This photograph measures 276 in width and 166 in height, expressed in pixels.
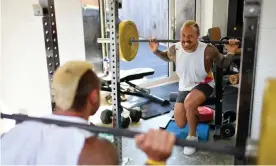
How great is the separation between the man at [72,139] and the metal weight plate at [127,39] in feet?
4.69

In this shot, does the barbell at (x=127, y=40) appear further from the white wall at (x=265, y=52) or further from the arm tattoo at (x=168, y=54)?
the white wall at (x=265, y=52)

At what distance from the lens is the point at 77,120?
3.64 ft

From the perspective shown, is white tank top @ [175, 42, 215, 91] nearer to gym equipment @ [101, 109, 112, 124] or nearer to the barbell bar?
gym equipment @ [101, 109, 112, 124]

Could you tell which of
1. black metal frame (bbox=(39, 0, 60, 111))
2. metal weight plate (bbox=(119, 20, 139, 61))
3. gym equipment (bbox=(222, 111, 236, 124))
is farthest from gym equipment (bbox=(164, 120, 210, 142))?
black metal frame (bbox=(39, 0, 60, 111))

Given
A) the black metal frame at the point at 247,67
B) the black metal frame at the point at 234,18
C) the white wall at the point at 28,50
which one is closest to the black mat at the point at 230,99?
the black metal frame at the point at 234,18

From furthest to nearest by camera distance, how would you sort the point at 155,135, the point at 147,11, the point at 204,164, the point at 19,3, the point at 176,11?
the point at 147,11 → the point at 176,11 → the point at 204,164 → the point at 19,3 → the point at 155,135

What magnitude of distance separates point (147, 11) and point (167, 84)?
2.24m

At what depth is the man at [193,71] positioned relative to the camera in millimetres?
2822

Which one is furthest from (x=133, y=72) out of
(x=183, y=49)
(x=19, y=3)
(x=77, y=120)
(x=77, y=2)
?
(x=77, y=120)

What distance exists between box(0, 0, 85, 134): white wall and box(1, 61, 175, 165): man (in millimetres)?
1436

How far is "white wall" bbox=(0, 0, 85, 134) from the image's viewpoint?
241 centimetres

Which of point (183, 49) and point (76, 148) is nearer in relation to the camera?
point (76, 148)

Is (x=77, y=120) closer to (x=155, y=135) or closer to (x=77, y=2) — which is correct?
(x=155, y=135)

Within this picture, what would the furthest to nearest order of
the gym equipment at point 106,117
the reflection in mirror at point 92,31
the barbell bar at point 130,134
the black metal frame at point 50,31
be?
1. the reflection in mirror at point 92,31
2. the gym equipment at point 106,117
3. the black metal frame at point 50,31
4. the barbell bar at point 130,134
